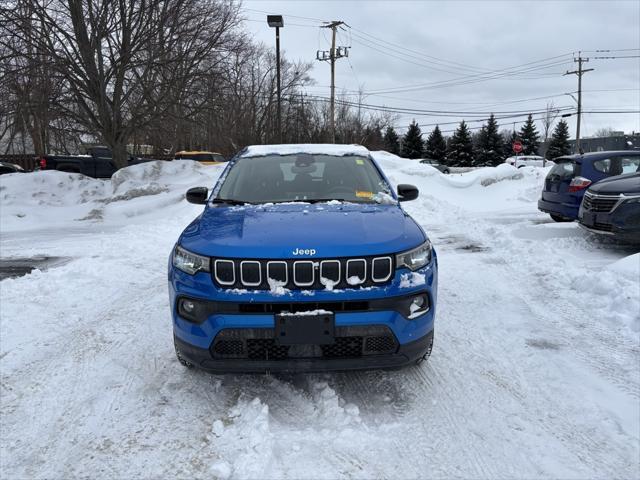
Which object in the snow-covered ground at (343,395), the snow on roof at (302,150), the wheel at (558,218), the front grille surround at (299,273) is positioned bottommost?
the snow-covered ground at (343,395)

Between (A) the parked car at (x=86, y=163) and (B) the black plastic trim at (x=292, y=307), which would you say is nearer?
(B) the black plastic trim at (x=292, y=307)

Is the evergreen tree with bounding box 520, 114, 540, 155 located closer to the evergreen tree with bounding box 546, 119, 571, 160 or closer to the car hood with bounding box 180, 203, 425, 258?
the evergreen tree with bounding box 546, 119, 571, 160

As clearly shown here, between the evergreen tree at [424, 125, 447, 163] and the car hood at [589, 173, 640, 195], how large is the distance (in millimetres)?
53288

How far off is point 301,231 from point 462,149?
192 feet

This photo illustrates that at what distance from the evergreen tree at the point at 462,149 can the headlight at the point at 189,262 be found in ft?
191

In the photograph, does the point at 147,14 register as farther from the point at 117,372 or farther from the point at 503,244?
the point at 117,372

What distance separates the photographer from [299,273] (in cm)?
270

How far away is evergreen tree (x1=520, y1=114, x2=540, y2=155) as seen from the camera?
6131 centimetres

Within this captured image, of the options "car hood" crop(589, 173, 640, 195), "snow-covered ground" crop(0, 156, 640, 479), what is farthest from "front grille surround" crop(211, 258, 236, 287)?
"car hood" crop(589, 173, 640, 195)

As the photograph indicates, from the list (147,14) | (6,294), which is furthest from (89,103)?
(6,294)

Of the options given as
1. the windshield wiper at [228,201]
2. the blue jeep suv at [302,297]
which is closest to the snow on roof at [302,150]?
the windshield wiper at [228,201]

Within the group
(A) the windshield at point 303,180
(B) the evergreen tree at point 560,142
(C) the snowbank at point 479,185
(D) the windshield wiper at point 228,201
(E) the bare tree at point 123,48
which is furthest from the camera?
(B) the evergreen tree at point 560,142

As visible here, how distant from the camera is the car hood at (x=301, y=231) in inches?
109

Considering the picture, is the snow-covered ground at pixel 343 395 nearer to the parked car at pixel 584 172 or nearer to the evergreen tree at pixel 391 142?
the parked car at pixel 584 172
